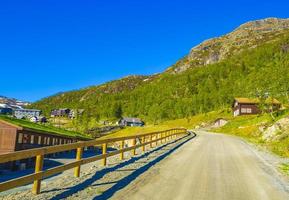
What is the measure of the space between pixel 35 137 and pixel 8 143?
5780 millimetres

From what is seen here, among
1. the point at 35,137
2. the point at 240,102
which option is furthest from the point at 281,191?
the point at 240,102

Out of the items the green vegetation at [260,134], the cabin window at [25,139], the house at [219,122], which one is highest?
the house at [219,122]

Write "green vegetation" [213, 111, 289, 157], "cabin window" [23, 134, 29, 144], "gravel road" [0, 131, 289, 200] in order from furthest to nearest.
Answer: "cabin window" [23, 134, 29, 144] → "green vegetation" [213, 111, 289, 157] → "gravel road" [0, 131, 289, 200]

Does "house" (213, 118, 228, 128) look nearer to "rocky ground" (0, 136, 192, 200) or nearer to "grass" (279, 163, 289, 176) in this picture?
"grass" (279, 163, 289, 176)

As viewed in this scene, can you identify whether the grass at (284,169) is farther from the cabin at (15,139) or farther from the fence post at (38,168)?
the cabin at (15,139)

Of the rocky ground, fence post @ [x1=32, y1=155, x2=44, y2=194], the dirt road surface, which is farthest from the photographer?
the dirt road surface

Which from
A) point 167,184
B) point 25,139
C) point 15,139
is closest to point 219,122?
point 25,139

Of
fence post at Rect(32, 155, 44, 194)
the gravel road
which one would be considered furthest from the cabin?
fence post at Rect(32, 155, 44, 194)

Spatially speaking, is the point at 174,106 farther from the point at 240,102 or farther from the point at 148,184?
the point at 148,184

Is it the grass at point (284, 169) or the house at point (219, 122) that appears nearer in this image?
the grass at point (284, 169)

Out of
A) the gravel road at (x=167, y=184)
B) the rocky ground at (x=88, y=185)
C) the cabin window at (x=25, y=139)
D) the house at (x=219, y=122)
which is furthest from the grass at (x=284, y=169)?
the house at (x=219, y=122)

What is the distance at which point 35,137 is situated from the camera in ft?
182

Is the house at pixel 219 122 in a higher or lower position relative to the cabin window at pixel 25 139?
higher

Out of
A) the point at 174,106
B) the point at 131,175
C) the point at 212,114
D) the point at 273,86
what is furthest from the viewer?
the point at 174,106
